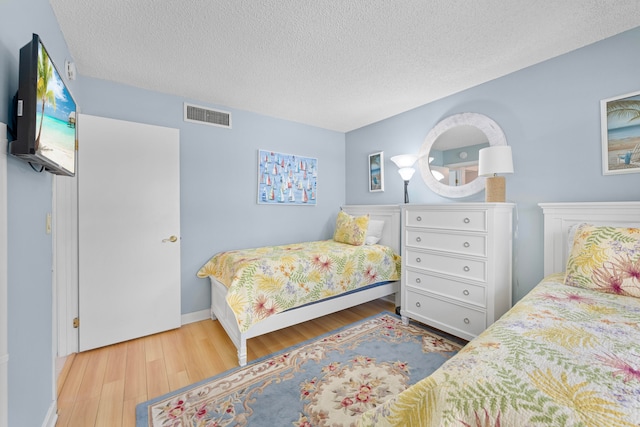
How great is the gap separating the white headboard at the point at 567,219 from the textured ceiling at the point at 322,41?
1.22m

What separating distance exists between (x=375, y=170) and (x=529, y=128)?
1.73 metres

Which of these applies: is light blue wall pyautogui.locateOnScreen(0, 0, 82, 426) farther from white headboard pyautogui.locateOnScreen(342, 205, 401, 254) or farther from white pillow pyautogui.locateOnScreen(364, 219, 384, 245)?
white headboard pyautogui.locateOnScreen(342, 205, 401, 254)

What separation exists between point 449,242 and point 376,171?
5.28 ft

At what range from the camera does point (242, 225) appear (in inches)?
124

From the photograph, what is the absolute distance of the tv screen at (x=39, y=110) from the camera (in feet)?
3.32

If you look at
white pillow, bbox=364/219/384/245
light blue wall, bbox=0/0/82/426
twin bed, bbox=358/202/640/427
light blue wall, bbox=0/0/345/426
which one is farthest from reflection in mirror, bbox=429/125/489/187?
light blue wall, bbox=0/0/82/426

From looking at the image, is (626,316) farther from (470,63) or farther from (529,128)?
(470,63)

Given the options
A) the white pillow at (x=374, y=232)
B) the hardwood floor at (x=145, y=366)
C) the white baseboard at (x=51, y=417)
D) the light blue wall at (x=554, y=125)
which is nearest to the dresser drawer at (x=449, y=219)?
the light blue wall at (x=554, y=125)

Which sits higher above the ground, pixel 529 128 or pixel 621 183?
pixel 529 128

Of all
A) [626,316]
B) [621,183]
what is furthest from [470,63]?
[626,316]

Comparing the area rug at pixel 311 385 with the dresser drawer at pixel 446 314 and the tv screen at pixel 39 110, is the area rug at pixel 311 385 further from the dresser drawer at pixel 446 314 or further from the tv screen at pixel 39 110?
the tv screen at pixel 39 110

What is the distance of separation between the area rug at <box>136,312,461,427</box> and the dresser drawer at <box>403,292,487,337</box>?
0.53 feet

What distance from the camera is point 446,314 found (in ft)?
7.51

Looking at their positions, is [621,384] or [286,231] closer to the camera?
[621,384]
